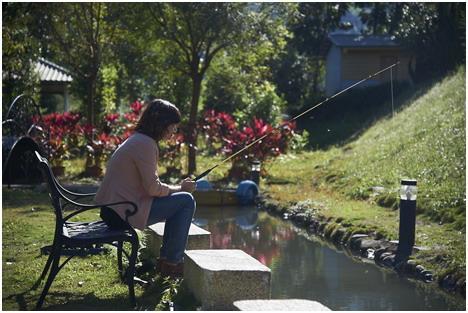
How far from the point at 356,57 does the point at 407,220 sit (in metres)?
32.5

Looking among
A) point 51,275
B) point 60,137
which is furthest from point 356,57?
point 51,275

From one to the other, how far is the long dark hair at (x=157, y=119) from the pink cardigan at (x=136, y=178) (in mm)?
55

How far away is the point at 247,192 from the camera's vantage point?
1662 cm

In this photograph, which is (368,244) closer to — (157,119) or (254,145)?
(157,119)

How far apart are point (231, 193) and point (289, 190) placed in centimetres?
139

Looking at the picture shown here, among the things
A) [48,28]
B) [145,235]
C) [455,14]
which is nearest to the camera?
[145,235]

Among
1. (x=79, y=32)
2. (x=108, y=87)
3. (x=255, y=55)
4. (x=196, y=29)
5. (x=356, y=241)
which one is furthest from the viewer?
(x=108, y=87)

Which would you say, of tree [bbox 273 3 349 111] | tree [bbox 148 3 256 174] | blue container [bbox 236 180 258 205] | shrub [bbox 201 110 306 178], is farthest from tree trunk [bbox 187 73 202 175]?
tree [bbox 273 3 349 111]

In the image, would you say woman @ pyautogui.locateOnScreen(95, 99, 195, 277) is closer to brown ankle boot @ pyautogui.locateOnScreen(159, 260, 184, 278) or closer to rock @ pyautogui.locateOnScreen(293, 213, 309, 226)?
brown ankle boot @ pyautogui.locateOnScreen(159, 260, 184, 278)

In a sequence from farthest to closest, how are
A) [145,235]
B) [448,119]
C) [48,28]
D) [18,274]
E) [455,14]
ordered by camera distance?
[455,14]
[48,28]
[448,119]
[145,235]
[18,274]

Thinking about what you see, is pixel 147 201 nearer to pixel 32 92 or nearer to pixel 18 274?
pixel 18 274

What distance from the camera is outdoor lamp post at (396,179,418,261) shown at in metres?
10.1

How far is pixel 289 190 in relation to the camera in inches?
687

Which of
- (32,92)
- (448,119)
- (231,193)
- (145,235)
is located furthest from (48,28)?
(145,235)
